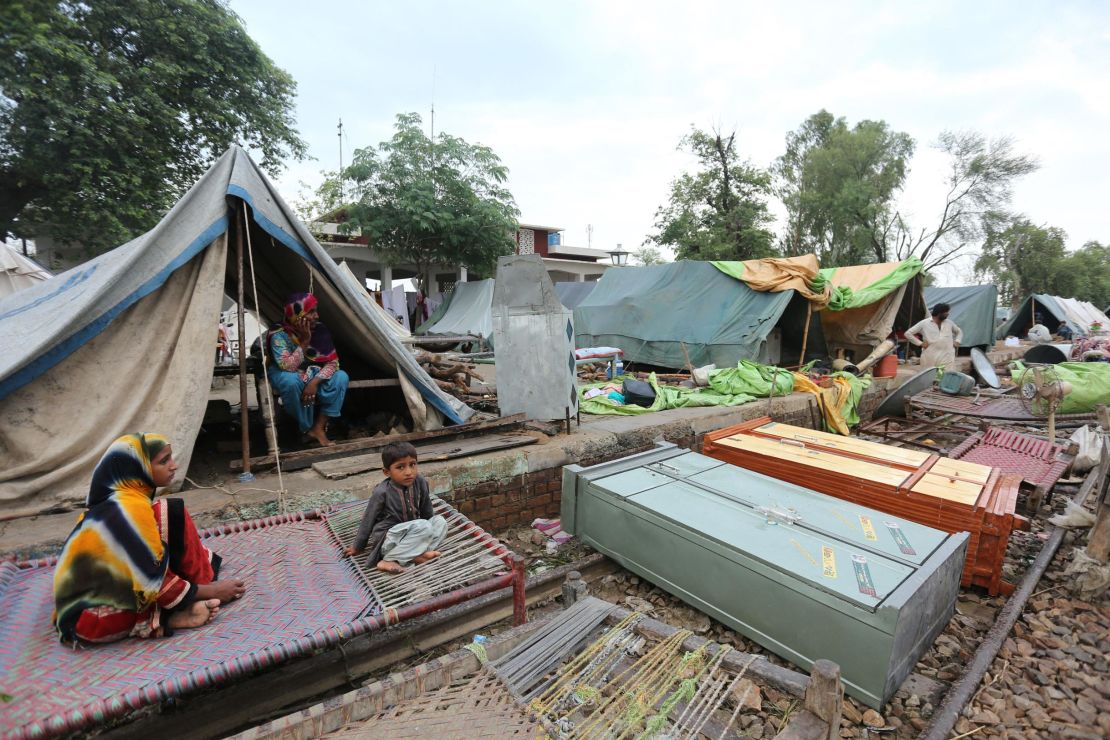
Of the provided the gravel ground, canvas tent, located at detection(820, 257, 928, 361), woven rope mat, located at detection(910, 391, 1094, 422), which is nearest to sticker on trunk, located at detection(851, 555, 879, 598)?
the gravel ground

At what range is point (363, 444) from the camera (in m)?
4.06

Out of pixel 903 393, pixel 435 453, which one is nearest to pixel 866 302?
pixel 903 393

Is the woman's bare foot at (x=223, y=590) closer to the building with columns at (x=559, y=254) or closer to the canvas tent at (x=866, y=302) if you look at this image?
the canvas tent at (x=866, y=302)

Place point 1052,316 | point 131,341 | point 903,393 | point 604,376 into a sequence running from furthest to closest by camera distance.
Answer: point 1052,316, point 604,376, point 903,393, point 131,341

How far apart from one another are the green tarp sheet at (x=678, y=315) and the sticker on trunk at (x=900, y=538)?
18.3 ft

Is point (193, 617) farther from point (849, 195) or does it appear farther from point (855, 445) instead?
point (849, 195)

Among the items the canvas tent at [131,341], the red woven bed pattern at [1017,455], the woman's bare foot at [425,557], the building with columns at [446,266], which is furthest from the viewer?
the building with columns at [446,266]

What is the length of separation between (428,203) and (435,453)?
41.7 feet

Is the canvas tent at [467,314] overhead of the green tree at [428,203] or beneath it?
beneath

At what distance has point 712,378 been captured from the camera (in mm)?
7242

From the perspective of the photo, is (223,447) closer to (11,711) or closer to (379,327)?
(379,327)

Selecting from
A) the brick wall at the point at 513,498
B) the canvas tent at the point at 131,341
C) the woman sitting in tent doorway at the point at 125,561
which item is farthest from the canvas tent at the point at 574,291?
the woman sitting in tent doorway at the point at 125,561

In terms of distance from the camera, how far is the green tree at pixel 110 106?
8969 millimetres

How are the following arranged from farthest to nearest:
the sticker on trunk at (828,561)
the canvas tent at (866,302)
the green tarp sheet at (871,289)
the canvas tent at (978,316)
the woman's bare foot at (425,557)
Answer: the canvas tent at (978,316) < the canvas tent at (866,302) < the green tarp sheet at (871,289) < the woman's bare foot at (425,557) < the sticker on trunk at (828,561)
